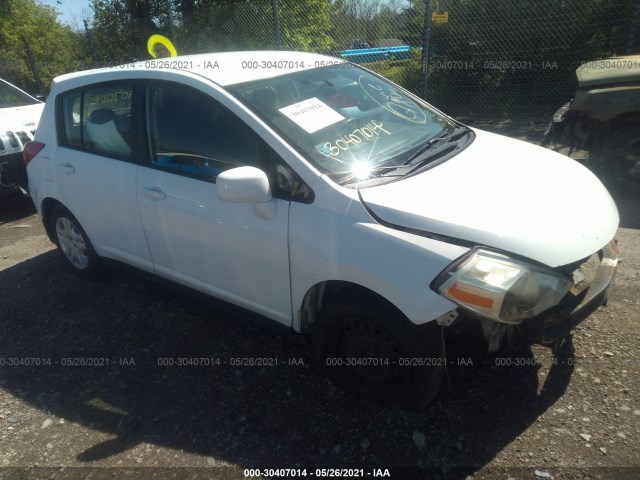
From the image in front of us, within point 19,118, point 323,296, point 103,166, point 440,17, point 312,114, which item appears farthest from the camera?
point 440,17

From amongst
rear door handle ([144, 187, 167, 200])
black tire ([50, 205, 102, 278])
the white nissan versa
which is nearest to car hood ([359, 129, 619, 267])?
the white nissan versa

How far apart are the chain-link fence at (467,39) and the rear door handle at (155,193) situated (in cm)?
581

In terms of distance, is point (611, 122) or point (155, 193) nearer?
point (155, 193)

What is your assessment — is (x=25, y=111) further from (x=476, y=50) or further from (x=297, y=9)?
(x=476, y=50)

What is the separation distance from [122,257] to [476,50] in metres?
7.35

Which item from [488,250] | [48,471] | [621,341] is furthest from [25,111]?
[621,341]

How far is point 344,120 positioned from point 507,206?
1.09 m

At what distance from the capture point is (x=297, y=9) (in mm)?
10047

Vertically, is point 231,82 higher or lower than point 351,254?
higher

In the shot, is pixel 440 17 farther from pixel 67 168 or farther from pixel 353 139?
pixel 67 168

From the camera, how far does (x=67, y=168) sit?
3.69 metres

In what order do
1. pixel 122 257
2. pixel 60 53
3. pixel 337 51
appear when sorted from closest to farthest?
pixel 122 257
pixel 337 51
pixel 60 53

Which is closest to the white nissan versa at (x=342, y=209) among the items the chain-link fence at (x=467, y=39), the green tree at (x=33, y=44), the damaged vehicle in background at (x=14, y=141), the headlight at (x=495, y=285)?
the headlight at (x=495, y=285)

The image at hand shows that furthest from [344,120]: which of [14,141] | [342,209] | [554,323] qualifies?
[14,141]
